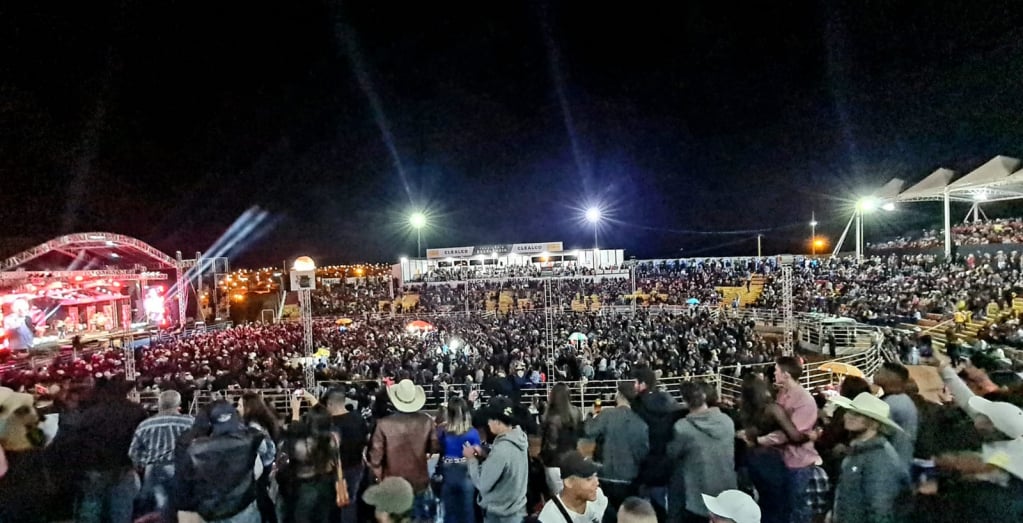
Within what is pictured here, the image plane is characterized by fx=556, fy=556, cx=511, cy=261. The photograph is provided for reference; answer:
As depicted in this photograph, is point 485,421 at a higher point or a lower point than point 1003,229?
lower

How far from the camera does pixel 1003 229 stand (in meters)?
26.3

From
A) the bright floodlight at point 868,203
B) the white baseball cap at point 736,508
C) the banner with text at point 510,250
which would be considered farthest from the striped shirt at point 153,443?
the banner with text at point 510,250

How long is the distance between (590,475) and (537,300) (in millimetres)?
26788

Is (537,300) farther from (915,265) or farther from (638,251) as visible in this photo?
(638,251)

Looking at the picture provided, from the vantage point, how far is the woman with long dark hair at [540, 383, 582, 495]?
12.1 feet

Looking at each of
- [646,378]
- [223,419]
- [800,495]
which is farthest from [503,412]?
[800,495]

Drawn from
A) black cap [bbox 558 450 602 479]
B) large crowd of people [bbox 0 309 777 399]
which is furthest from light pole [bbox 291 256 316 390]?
black cap [bbox 558 450 602 479]

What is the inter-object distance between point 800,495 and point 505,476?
1.85 metres

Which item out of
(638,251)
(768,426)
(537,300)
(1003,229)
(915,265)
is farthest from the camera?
(638,251)

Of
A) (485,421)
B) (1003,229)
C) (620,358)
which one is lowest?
(620,358)

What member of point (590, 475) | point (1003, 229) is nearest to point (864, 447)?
point (590, 475)

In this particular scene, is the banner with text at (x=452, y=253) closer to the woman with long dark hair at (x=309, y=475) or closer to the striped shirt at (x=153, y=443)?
the striped shirt at (x=153, y=443)

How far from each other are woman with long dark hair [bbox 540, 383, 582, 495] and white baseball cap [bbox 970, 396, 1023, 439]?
2.21 metres

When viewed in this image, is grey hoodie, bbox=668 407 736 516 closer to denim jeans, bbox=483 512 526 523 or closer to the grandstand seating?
denim jeans, bbox=483 512 526 523
